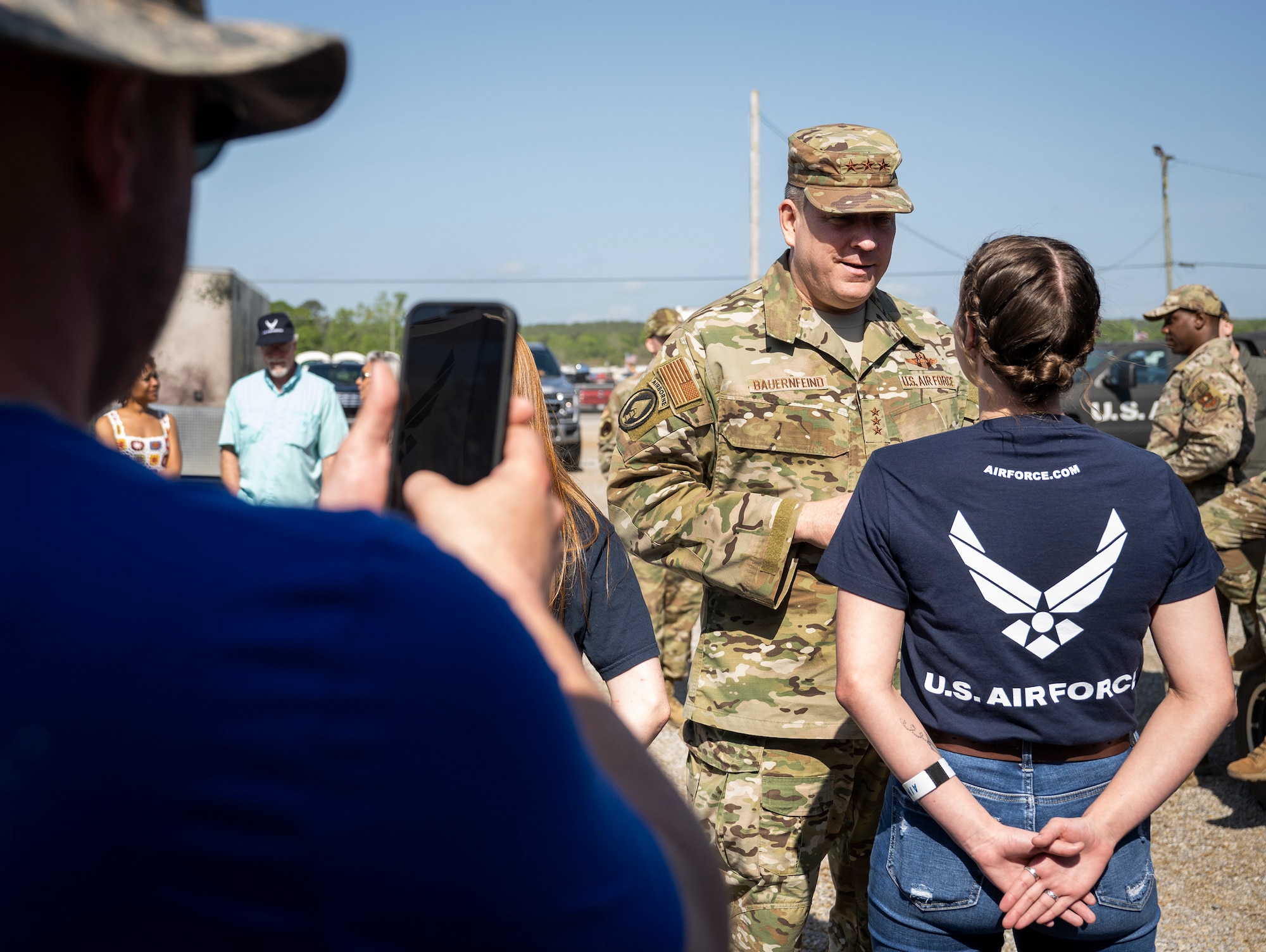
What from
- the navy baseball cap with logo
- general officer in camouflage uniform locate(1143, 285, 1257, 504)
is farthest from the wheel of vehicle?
the navy baseball cap with logo

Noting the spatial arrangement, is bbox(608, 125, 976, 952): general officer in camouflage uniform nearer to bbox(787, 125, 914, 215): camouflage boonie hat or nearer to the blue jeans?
bbox(787, 125, 914, 215): camouflage boonie hat

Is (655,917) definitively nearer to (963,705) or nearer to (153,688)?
(153,688)

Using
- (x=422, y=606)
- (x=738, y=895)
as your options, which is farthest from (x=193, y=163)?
(x=738, y=895)

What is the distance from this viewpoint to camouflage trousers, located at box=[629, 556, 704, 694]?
6.48m

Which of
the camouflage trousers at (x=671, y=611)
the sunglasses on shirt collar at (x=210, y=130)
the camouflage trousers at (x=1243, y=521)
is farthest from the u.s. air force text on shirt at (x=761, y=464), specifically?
the camouflage trousers at (x=671, y=611)

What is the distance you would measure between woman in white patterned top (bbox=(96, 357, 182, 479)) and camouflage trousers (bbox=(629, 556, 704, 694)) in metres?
2.91

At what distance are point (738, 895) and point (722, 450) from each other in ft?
4.15

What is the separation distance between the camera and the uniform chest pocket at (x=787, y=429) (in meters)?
3.04

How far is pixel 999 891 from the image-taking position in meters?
2.06

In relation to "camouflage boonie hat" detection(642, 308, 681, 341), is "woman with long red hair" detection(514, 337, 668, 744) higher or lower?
lower

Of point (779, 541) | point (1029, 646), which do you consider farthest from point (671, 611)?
point (1029, 646)

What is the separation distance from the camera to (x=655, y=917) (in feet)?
2.33

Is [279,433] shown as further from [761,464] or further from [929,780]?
[929,780]

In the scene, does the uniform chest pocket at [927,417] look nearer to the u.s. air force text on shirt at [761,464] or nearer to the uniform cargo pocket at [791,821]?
the u.s. air force text on shirt at [761,464]
